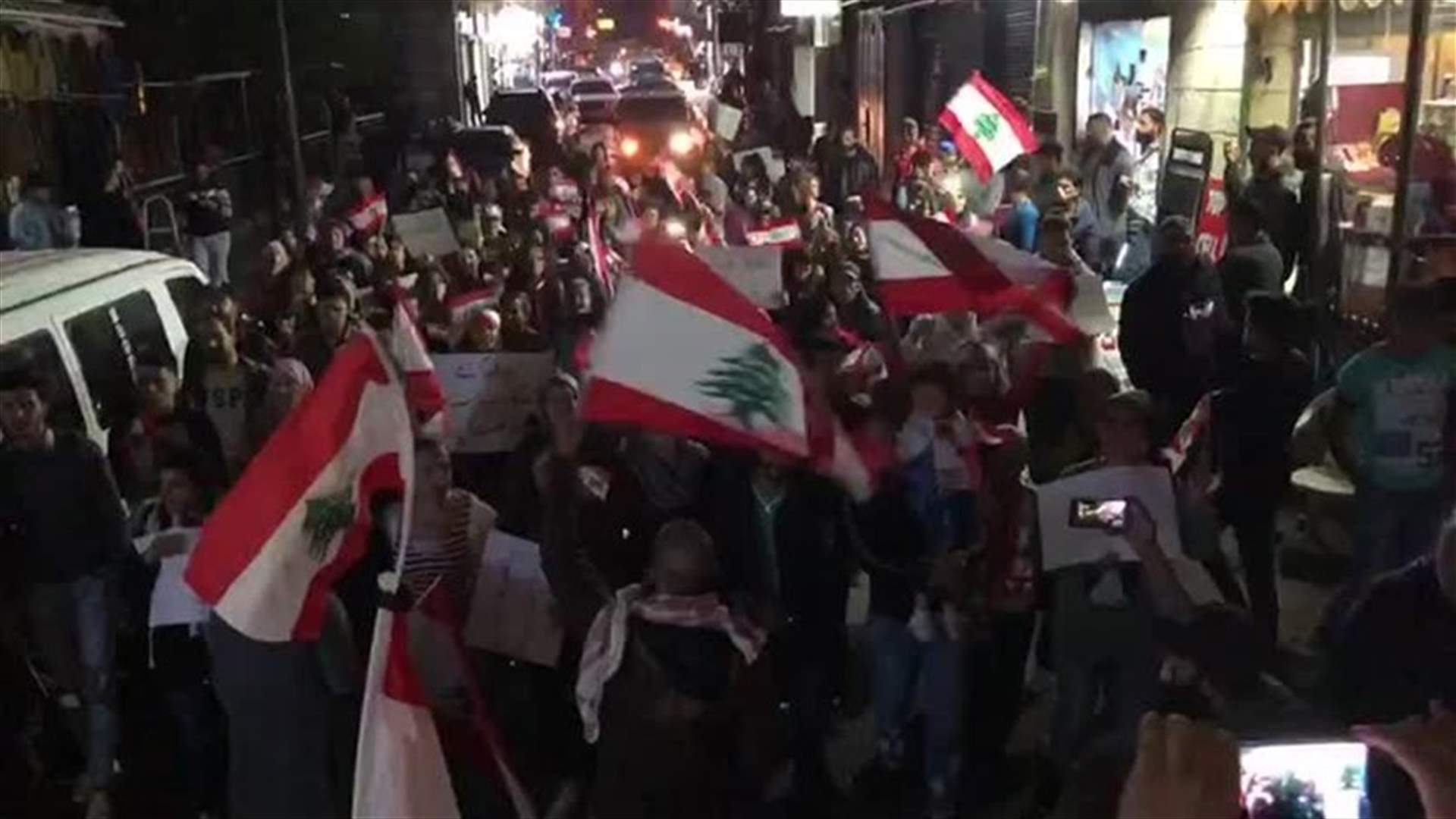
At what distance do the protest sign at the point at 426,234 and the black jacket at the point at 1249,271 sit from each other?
5.62 m

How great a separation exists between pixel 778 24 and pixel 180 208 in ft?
61.7

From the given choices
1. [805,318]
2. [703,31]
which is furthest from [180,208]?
[703,31]

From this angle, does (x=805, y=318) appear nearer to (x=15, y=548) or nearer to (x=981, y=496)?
(x=981, y=496)

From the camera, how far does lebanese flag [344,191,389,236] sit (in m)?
14.0

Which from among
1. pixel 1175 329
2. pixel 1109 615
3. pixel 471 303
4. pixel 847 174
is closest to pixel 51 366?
pixel 471 303

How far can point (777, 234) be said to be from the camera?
12.5m

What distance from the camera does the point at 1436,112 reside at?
38.8 feet

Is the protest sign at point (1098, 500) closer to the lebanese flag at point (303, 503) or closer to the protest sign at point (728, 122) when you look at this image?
the lebanese flag at point (303, 503)

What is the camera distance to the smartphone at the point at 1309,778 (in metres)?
3.56

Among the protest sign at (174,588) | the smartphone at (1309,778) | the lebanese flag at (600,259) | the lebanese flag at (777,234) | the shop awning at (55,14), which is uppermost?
the shop awning at (55,14)

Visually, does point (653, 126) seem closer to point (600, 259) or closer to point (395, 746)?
point (600, 259)

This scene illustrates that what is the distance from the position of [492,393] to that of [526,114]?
2281 centimetres

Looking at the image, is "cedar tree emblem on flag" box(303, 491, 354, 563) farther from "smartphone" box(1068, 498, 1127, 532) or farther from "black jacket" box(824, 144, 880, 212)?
"black jacket" box(824, 144, 880, 212)

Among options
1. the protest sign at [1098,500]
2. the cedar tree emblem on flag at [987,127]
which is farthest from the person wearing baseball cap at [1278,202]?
the protest sign at [1098,500]
